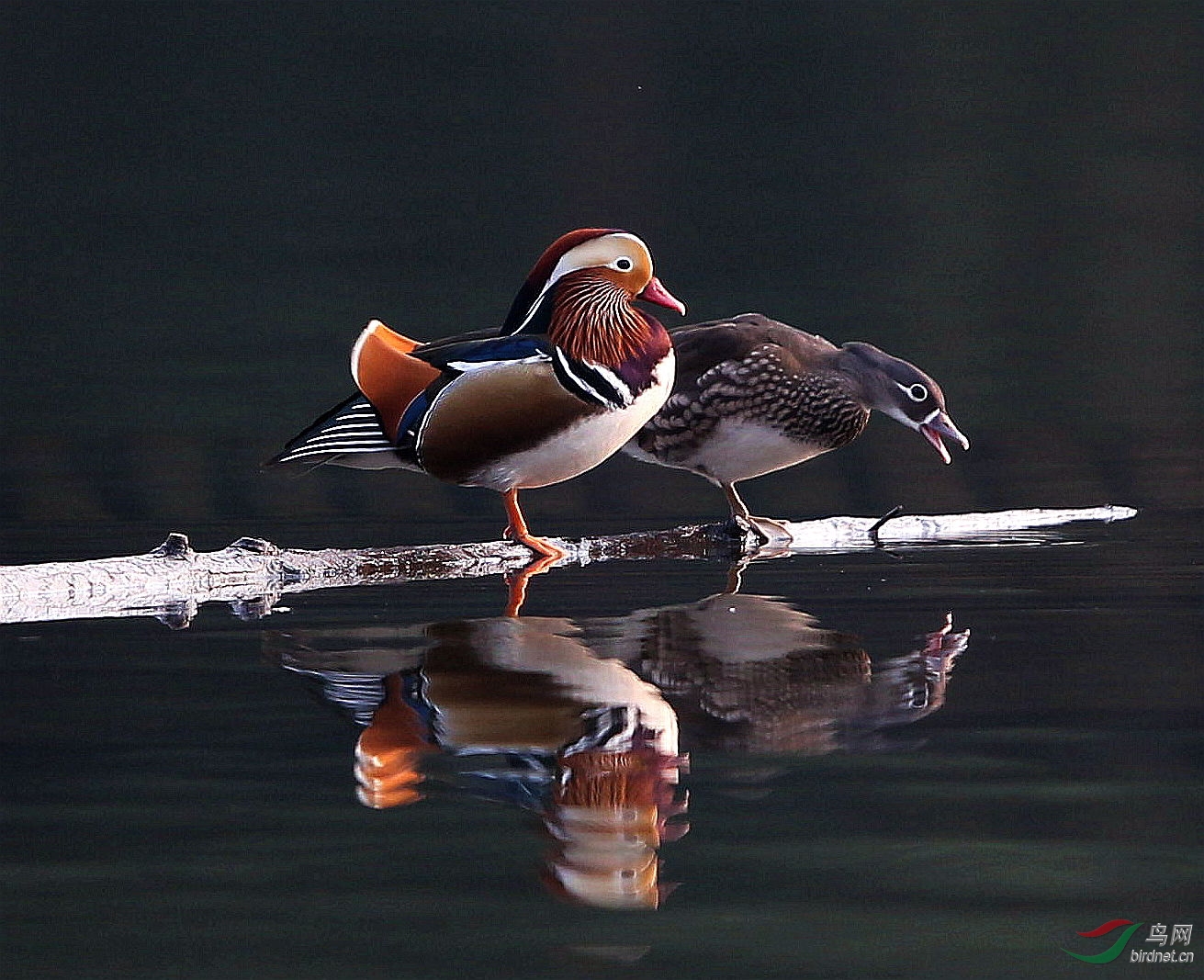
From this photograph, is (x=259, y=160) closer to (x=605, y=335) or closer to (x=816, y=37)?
(x=816, y=37)

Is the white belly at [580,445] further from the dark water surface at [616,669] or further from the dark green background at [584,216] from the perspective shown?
the dark green background at [584,216]

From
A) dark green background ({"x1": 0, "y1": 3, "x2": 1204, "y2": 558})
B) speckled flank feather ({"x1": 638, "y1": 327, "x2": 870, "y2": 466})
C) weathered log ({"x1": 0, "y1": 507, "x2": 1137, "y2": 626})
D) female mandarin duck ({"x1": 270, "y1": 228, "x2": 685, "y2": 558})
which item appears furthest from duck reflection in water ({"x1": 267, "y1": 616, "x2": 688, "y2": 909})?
dark green background ({"x1": 0, "y1": 3, "x2": 1204, "y2": 558})

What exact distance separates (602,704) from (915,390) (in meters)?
3.60

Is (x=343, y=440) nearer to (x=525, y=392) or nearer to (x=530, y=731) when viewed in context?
(x=525, y=392)

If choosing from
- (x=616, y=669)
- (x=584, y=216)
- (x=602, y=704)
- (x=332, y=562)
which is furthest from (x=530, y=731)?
(x=584, y=216)

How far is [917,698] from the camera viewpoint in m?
5.16

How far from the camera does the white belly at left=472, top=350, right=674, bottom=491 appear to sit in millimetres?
7324

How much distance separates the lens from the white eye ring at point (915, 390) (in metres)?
8.36

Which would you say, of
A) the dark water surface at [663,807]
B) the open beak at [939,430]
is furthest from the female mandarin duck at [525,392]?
the open beak at [939,430]

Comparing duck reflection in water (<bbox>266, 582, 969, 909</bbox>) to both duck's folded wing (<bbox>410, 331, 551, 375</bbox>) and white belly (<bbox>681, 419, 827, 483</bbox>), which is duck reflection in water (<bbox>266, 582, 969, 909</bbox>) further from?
white belly (<bbox>681, 419, 827, 483</bbox>)

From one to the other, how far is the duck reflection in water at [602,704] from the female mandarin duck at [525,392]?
1.01m

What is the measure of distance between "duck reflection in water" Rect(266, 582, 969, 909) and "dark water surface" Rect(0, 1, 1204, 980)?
1 cm

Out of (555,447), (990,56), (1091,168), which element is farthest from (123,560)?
(990,56)

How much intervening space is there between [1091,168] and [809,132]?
5503 millimetres
